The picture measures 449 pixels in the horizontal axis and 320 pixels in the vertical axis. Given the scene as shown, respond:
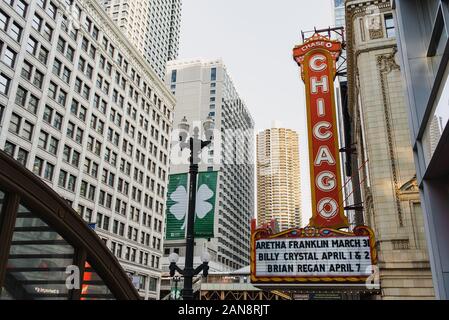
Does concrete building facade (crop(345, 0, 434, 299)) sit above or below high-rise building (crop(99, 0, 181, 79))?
below

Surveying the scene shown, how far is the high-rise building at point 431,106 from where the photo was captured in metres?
7.66

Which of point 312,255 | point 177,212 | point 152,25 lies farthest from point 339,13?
point 177,212

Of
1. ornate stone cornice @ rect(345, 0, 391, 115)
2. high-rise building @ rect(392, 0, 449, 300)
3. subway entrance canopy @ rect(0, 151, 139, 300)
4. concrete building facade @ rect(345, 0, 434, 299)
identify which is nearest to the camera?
subway entrance canopy @ rect(0, 151, 139, 300)

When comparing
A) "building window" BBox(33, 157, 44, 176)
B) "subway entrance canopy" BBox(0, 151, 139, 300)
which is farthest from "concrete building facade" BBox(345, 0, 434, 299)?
"building window" BBox(33, 157, 44, 176)

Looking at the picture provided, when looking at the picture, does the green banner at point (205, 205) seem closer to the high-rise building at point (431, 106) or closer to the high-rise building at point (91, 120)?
the high-rise building at point (431, 106)

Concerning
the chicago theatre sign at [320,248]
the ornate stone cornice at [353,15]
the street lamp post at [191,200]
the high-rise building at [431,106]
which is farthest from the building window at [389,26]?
the street lamp post at [191,200]

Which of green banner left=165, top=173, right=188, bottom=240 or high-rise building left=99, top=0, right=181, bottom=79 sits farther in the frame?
high-rise building left=99, top=0, right=181, bottom=79

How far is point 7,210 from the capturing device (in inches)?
151

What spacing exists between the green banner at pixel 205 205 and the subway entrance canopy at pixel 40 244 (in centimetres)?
599

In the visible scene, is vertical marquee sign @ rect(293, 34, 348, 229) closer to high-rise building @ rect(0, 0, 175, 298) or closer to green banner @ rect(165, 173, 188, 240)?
green banner @ rect(165, 173, 188, 240)

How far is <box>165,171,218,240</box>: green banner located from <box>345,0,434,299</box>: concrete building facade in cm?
1189

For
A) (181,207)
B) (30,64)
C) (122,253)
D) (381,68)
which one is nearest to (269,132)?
(122,253)

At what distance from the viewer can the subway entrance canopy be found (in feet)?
12.6
